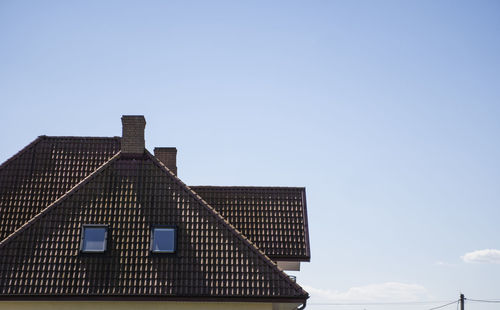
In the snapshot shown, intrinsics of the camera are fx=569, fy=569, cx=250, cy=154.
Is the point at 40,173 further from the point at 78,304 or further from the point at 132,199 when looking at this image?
the point at 78,304

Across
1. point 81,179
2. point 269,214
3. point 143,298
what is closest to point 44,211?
point 81,179

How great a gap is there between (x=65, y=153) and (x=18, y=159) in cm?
187

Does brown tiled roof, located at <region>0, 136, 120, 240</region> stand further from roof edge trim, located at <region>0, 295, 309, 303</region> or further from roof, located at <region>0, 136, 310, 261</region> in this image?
roof edge trim, located at <region>0, 295, 309, 303</region>

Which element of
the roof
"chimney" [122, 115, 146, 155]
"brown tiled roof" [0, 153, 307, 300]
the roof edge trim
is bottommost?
the roof edge trim

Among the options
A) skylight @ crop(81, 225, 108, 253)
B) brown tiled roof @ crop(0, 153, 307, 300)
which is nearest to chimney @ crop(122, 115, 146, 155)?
brown tiled roof @ crop(0, 153, 307, 300)

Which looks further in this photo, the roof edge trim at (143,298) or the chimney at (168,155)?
the chimney at (168,155)

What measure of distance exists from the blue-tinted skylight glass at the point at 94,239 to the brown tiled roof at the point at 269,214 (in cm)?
566

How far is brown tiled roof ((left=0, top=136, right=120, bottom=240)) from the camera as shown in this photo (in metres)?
21.5

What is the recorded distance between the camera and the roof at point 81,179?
71.4 ft

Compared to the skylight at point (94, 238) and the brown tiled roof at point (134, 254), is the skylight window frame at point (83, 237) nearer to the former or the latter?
the skylight at point (94, 238)

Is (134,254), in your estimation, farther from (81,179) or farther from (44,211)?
(81,179)

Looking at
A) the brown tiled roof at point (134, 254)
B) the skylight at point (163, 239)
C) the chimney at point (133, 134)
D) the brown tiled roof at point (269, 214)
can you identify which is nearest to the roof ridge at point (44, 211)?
the brown tiled roof at point (134, 254)

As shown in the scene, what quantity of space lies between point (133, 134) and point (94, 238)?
4700 millimetres

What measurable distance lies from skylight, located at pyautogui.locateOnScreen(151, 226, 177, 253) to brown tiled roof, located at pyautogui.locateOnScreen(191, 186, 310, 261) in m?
4.18
